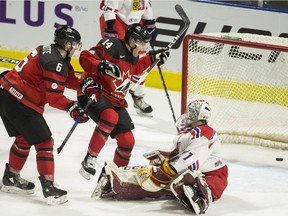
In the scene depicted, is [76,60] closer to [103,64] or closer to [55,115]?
[55,115]

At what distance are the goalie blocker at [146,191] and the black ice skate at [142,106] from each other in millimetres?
2183

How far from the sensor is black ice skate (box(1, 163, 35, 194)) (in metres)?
5.04

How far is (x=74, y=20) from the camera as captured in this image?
7.82 m

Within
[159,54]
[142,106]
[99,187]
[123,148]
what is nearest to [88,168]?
[99,187]

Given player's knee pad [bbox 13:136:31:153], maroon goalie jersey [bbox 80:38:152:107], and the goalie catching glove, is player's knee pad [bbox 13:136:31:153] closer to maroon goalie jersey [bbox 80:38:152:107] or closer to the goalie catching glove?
maroon goalie jersey [bbox 80:38:152:107]

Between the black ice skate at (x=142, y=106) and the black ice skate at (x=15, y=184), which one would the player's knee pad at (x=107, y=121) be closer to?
the black ice skate at (x=15, y=184)

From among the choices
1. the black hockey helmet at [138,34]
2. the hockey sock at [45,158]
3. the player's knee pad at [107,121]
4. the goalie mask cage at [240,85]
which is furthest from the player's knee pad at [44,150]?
the goalie mask cage at [240,85]

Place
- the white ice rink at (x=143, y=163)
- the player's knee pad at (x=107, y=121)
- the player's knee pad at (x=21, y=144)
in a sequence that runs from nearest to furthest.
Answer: the white ice rink at (x=143, y=163)
the player's knee pad at (x=21, y=144)
the player's knee pad at (x=107, y=121)

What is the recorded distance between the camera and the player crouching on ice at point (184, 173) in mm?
4688

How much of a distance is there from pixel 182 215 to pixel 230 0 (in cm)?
319

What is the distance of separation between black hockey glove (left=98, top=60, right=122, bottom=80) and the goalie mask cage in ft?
4.09

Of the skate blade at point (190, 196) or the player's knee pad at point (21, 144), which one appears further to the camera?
the player's knee pad at point (21, 144)

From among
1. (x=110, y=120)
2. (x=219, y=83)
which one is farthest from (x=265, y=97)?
(x=110, y=120)

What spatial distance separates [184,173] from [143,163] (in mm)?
1188
